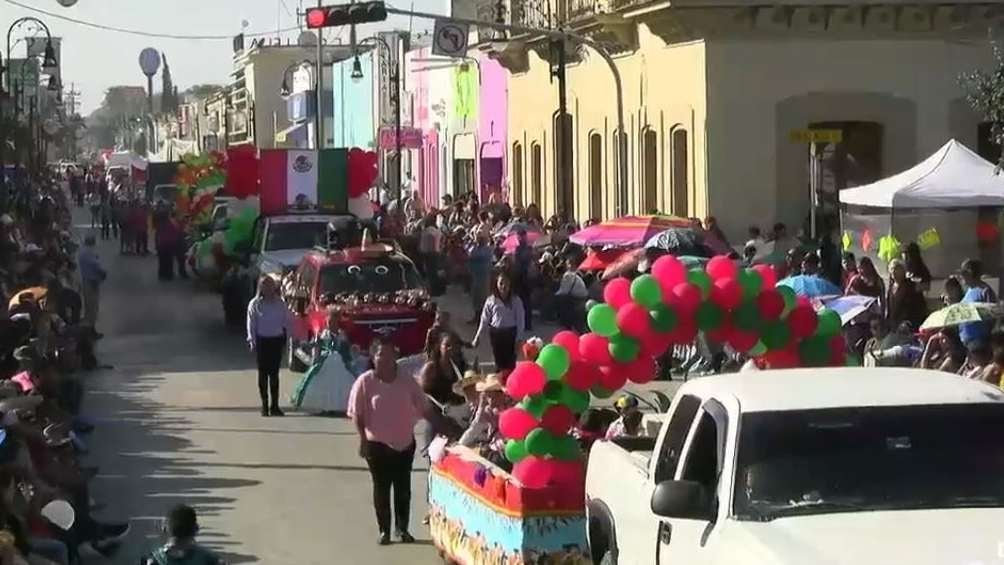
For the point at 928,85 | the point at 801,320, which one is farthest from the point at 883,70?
the point at 801,320

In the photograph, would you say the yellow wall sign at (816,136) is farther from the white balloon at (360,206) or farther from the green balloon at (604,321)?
the green balloon at (604,321)

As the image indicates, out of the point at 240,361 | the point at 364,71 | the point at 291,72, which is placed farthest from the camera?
the point at 291,72

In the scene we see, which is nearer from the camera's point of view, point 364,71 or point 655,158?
point 655,158

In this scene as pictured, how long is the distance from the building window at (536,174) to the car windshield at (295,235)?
51.3ft

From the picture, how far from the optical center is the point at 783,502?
26.6 ft

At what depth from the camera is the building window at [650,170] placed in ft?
128

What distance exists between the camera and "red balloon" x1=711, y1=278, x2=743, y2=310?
38.3 ft

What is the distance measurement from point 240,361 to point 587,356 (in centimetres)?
1784

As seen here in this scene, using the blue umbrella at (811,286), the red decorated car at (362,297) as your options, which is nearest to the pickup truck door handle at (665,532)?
the blue umbrella at (811,286)

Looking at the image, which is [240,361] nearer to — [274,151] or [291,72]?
[274,151]

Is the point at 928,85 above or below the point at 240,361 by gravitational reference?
above

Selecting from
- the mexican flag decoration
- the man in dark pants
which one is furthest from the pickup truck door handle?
the mexican flag decoration

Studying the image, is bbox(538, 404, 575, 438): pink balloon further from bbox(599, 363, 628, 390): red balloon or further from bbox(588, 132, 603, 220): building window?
bbox(588, 132, 603, 220): building window

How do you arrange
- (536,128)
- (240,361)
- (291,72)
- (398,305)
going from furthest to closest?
(291,72)
(536,128)
(240,361)
(398,305)
